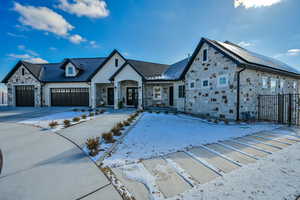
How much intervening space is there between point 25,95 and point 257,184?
23.0 meters

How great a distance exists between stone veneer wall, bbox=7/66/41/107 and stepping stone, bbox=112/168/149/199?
19.1 m

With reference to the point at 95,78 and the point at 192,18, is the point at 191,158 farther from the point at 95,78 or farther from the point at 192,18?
the point at 95,78

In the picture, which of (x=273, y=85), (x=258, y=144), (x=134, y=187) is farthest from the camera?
(x=273, y=85)

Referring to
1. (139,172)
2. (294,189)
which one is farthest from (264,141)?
(139,172)

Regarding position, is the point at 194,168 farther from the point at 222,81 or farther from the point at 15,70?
the point at 15,70

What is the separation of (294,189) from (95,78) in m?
15.9

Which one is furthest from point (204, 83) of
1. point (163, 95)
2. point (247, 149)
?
point (247, 149)

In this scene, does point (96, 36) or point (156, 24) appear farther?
point (96, 36)

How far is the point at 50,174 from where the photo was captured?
259 centimetres

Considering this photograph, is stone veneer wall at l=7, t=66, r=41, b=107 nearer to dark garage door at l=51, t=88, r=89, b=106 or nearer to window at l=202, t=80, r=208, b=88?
dark garage door at l=51, t=88, r=89, b=106

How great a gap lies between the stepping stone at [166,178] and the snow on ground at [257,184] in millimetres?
135

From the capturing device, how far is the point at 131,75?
43.6 feet

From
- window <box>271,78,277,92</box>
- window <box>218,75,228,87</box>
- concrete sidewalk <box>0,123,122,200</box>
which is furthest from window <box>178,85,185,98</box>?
concrete sidewalk <box>0,123,122,200</box>

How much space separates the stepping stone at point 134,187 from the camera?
2002 mm
